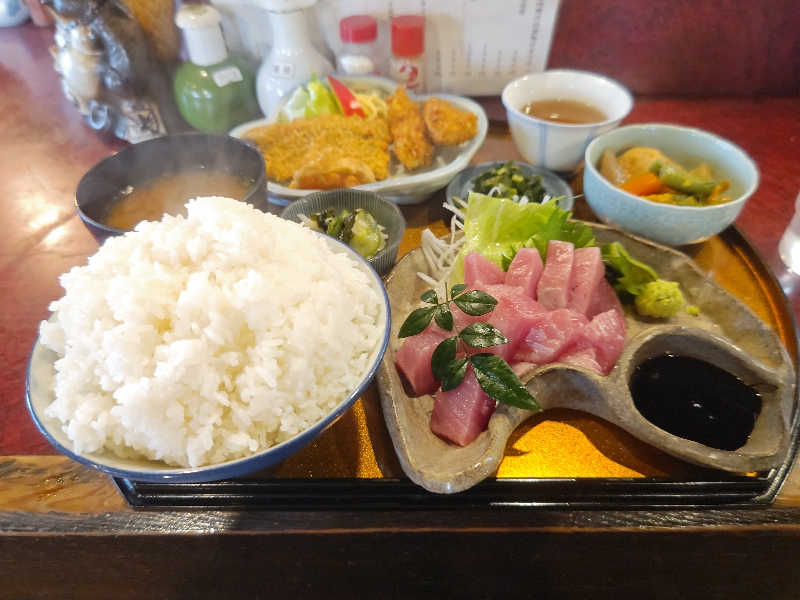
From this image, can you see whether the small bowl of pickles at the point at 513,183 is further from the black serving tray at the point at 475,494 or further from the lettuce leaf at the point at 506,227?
the black serving tray at the point at 475,494

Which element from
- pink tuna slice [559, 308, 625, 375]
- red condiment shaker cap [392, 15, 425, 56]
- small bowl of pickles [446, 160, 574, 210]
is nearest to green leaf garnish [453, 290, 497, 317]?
pink tuna slice [559, 308, 625, 375]

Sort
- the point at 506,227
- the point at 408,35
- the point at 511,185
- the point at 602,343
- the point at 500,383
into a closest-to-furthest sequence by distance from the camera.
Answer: the point at 500,383, the point at 602,343, the point at 506,227, the point at 511,185, the point at 408,35

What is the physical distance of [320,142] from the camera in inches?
92.8

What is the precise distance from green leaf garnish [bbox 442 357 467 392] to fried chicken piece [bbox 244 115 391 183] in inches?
46.0

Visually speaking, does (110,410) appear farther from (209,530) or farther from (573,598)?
(573,598)

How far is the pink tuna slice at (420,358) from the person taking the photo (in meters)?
1.51

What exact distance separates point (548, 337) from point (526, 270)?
0.28 m

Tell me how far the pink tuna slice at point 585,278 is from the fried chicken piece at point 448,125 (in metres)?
0.93

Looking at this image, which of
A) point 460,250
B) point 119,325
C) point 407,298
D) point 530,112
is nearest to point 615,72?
point 530,112

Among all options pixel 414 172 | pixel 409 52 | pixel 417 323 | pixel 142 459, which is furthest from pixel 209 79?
pixel 142 459

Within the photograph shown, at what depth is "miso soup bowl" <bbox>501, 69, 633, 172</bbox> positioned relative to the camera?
217 cm

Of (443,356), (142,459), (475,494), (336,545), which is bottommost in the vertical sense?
(336,545)

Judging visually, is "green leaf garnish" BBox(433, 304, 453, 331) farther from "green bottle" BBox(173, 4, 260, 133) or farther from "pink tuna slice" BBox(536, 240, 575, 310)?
"green bottle" BBox(173, 4, 260, 133)

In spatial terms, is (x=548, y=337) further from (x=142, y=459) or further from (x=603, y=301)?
(x=142, y=459)
